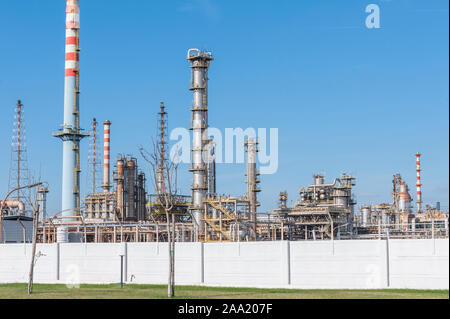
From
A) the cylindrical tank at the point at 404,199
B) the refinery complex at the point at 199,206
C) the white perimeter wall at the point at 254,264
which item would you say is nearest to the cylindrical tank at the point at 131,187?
the refinery complex at the point at 199,206

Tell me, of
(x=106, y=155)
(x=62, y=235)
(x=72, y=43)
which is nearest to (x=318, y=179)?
(x=62, y=235)

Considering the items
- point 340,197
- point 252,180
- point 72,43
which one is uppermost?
point 72,43

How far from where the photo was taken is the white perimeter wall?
1099 inches

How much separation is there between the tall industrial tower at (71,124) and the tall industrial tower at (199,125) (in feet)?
36.8

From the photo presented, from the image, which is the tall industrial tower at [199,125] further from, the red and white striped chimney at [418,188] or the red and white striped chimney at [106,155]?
the red and white striped chimney at [418,188]

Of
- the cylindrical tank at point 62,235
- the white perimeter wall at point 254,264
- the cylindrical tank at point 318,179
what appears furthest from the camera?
the cylindrical tank at point 318,179

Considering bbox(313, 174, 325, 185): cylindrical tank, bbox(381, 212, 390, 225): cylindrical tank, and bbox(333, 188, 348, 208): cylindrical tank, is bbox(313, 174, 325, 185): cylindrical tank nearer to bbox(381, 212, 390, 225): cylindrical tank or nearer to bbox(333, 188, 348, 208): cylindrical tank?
bbox(333, 188, 348, 208): cylindrical tank

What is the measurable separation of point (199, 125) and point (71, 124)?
13.0 meters

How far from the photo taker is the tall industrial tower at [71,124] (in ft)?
202

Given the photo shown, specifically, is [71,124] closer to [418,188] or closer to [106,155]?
[106,155]

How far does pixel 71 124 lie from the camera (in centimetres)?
6172
